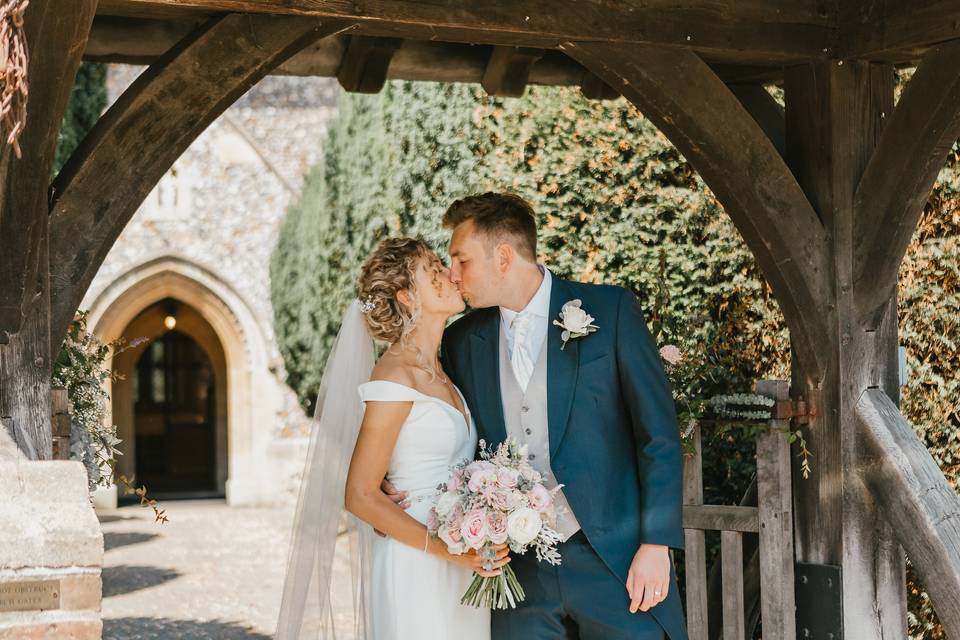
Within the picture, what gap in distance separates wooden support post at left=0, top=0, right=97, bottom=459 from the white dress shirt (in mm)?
1370

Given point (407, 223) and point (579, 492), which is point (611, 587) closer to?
point (579, 492)

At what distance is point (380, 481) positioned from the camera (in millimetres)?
3510

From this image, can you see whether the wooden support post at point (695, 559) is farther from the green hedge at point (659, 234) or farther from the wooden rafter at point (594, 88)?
the wooden rafter at point (594, 88)

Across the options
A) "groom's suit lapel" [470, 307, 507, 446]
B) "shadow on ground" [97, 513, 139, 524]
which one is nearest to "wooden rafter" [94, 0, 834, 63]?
"groom's suit lapel" [470, 307, 507, 446]

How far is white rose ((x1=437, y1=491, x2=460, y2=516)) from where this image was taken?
332 cm

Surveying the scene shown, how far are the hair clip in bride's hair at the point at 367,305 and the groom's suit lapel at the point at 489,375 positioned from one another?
1.09 ft

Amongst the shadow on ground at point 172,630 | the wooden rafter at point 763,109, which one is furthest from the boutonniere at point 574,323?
the shadow on ground at point 172,630

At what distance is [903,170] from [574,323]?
1611 mm

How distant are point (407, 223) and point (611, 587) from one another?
7.05 metres

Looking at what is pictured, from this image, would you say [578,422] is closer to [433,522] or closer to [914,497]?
[433,522]

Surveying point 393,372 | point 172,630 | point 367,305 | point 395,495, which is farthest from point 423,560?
point 172,630

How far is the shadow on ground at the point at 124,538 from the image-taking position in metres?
A: 13.0

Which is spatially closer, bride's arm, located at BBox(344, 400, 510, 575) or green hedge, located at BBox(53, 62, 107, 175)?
bride's arm, located at BBox(344, 400, 510, 575)

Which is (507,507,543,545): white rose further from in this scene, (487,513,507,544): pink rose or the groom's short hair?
the groom's short hair
